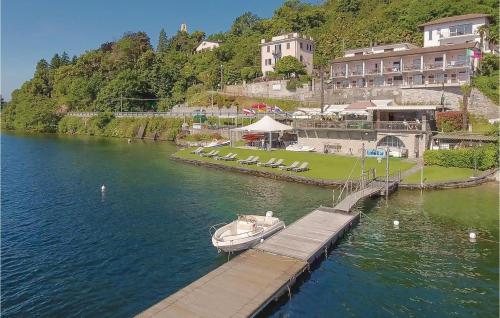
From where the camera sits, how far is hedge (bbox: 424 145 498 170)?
46656 mm

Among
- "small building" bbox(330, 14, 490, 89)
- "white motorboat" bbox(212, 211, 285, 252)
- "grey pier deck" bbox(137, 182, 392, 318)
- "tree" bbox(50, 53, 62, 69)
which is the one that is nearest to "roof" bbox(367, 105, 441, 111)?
"small building" bbox(330, 14, 490, 89)

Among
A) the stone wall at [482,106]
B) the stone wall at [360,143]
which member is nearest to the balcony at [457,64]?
the stone wall at [482,106]

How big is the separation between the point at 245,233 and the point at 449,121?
44.9 m

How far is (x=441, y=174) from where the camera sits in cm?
4603

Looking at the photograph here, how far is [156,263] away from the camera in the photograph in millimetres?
25750

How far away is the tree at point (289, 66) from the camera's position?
3856 inches

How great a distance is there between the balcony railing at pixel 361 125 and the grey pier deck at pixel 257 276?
27.7 m

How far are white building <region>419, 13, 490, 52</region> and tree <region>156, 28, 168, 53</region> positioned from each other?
385ft

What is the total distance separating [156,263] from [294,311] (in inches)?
392

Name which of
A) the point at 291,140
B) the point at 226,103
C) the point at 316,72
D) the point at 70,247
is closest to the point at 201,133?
the point at 226,103

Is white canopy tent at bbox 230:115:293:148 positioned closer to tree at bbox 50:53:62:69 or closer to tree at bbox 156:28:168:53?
tree at bbox 156:28:168:53

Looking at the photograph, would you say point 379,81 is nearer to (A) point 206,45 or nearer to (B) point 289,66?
(B) point 289,66

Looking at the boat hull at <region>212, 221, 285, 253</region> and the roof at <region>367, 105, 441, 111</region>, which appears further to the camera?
the roof at <region>367, 105, 441, 111</region>

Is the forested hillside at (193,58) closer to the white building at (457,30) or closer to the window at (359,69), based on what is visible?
the white building at (457,30)
